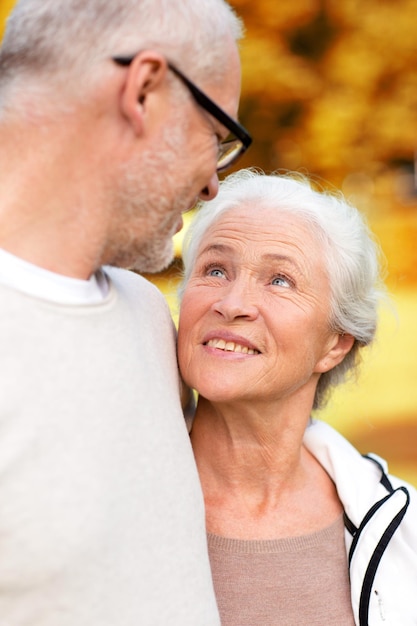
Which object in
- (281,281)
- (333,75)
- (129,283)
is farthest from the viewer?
(333,75)

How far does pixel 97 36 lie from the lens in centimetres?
145

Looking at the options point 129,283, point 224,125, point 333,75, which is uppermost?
point 224,125

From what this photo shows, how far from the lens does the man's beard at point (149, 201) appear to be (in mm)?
1512

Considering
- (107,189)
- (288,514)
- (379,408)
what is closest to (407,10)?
(379,408)

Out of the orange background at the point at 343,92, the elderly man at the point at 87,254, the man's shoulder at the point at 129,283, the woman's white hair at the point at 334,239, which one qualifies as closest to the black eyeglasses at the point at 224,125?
the elderly man at the point at 87,254

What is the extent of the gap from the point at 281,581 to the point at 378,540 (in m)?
0.27

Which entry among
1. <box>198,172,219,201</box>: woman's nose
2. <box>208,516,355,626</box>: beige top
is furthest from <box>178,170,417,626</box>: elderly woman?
<box>198,172,219,201</box>: woman's nose

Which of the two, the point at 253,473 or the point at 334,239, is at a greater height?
the point at 334,239

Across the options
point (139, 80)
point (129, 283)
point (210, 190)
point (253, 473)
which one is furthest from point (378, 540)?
point (139, 80)

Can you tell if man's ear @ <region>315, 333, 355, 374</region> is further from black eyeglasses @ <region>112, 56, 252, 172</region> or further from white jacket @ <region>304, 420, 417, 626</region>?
black eyeglasses @ <region>112, 56, 252, 172</region>

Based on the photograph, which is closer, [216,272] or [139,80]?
[139,80]

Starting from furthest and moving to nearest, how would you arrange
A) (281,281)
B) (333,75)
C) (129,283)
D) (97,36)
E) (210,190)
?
1. (333,75)
2. (281,281)
3. (129,283)
4. (210,190)
5. (97,36)

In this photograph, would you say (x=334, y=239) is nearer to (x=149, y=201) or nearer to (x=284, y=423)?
(x=284, y=423)

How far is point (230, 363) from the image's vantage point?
2131 millimetres
